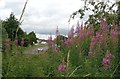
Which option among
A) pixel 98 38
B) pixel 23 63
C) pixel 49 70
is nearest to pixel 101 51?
pixel 98 38

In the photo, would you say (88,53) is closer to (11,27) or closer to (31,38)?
(31,38)

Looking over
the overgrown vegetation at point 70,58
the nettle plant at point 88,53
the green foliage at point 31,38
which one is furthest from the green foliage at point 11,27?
the nettle plant at point 88,53

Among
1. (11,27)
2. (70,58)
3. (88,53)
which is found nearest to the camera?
(11,27)

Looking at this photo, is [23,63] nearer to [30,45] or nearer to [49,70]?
[49,70]

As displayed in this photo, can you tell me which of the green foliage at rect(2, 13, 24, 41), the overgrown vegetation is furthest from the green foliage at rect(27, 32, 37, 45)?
the green foliage at rect(2, 13, 24, 41)

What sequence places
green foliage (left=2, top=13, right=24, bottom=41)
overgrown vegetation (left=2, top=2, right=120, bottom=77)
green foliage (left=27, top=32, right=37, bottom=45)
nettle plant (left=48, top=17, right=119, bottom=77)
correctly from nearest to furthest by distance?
overgrown vegetation (left=2, top=2, right=120, bottom=77), nettle plant (left=48, top=17, right=119, bottom=77), green foliage (left=2, top=13, right=24, bottom=41), green foliage (left=27, top=32, right=37, bottom=45)

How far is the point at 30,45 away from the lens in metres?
4.39

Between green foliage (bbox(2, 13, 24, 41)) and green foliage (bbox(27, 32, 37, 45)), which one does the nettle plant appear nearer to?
green foliage (bbox(27, 32, 37, 45))

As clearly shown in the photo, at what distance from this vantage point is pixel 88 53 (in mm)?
4199

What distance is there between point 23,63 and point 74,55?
758 mm

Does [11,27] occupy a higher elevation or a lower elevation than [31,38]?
higher

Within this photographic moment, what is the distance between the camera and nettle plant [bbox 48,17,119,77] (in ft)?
12.0

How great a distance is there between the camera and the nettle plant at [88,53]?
3658 mm

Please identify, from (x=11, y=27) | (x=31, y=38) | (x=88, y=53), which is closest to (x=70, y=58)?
(x=88, y=53)
